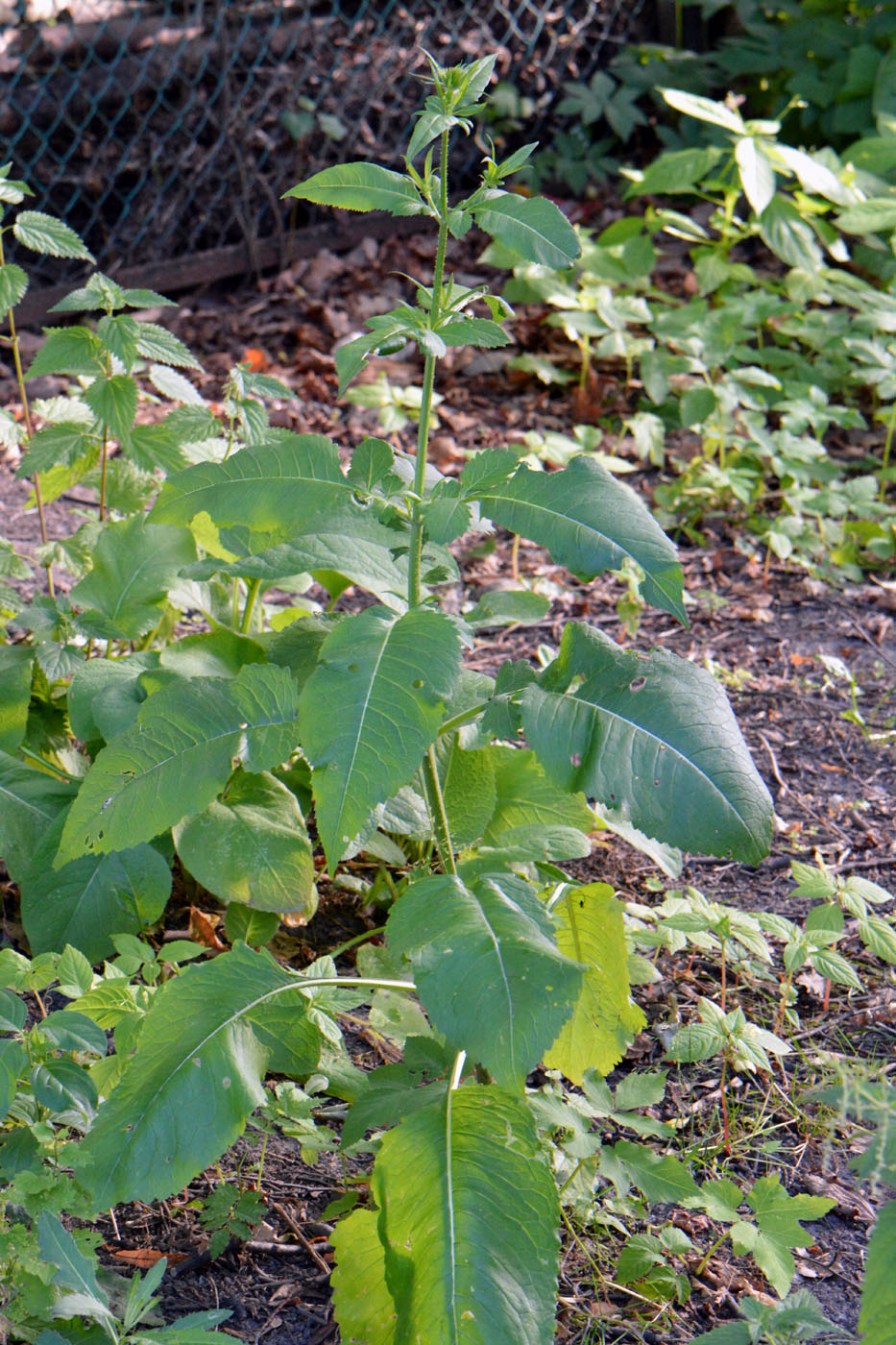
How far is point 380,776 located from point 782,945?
126 cm

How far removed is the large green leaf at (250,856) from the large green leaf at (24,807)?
0.90 ft

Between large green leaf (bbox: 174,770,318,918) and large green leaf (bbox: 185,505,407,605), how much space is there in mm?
525

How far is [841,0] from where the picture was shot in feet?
17.6

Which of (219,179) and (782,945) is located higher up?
(219,179)

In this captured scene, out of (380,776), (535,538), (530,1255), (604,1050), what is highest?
(535,538)

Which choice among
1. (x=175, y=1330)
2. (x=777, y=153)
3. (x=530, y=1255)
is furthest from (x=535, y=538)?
(x=777, y=153)

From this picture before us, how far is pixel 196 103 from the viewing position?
5125 millimetres

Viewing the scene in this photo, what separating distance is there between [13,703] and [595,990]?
1223 mm

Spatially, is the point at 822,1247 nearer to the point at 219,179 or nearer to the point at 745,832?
the point at 745,832

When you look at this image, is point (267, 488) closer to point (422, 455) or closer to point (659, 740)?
point (422, 455)

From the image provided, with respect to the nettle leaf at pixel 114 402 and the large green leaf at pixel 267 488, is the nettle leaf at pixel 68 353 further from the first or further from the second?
the large green leaf at pixel 267 488

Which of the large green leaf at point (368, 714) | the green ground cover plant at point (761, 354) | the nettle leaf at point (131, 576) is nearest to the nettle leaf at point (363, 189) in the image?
the large green leaf at point (368, 714)

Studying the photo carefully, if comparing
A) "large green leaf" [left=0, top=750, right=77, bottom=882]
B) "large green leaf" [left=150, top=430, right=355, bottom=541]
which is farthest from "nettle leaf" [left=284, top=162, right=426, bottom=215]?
"large green leaf" [left=0, top=750, right=77, bottom=882]

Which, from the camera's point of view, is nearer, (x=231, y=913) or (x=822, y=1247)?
(x=822, y=1247)
